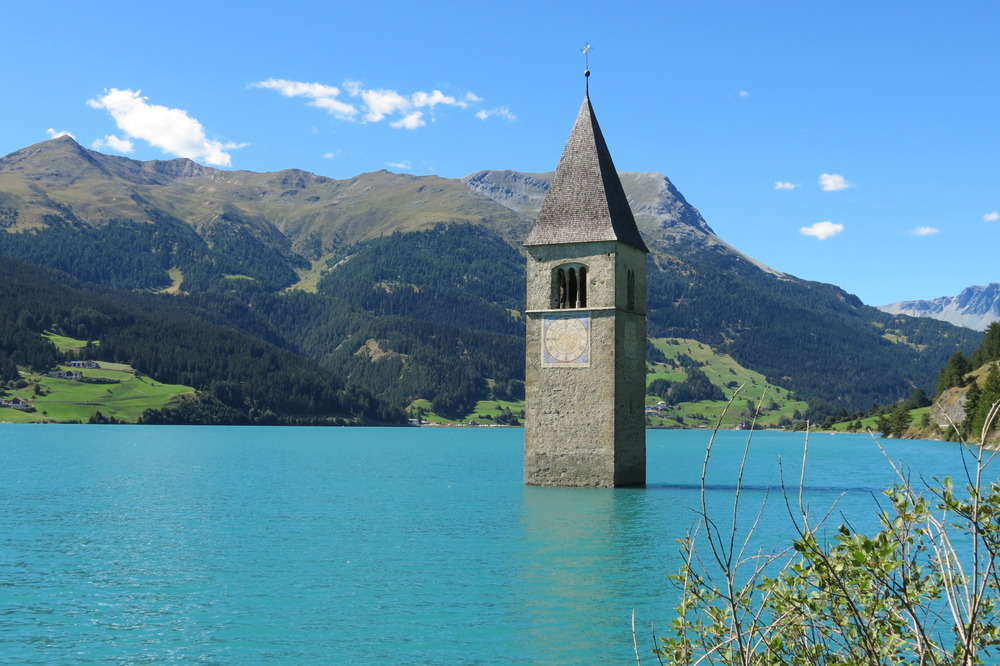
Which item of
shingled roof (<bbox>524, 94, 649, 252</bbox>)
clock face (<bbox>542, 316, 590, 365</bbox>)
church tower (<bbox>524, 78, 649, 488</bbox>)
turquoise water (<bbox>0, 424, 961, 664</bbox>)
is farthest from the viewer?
shingled roof (<bbox>524, 94, 649, 252</bbox>)

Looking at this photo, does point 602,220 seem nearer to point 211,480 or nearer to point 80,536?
point 80,536

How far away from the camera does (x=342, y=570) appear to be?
1153 inches

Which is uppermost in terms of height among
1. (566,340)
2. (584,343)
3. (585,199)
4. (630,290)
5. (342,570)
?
(585,199)

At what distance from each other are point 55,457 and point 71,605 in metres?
76.4

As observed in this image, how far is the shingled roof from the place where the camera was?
5038 cm

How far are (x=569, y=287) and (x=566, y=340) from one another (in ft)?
10.0

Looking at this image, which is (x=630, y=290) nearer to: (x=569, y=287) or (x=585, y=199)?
(x=569, y=287)

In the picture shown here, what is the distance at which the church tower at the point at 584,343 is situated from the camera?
48.7 meters

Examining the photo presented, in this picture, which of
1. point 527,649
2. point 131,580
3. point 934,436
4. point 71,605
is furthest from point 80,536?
point 934,436

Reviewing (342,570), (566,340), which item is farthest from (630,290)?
(342,570)

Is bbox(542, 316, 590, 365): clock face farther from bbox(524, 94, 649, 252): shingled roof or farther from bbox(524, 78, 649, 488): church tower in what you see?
bbox(524, 94, 649, 252): shingled roof

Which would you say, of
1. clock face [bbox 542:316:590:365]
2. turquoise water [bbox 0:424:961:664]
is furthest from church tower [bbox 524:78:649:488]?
turquoise water [bbox 0:424:961:664]

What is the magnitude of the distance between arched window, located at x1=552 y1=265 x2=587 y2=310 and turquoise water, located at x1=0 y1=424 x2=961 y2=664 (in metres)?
9.48

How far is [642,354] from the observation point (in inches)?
2072
